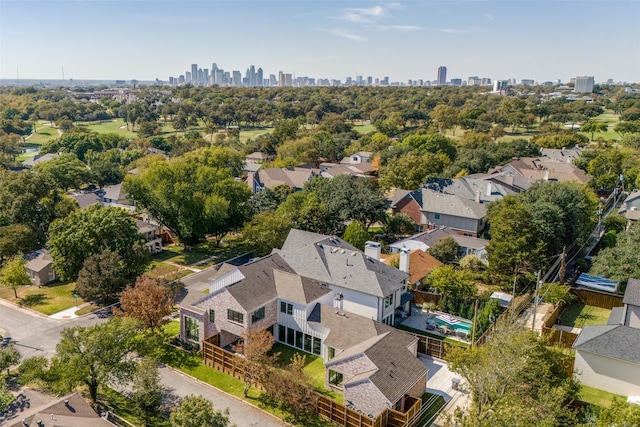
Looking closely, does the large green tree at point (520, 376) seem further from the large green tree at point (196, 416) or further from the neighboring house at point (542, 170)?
the neighboring house at point (542, 170)

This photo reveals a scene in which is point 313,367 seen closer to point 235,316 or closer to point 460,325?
point 235,316

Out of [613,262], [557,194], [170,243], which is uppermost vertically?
[557,194]

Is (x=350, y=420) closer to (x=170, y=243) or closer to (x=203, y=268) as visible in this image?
(x=203, y=268)

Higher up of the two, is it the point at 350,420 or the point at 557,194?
the point at 557,194

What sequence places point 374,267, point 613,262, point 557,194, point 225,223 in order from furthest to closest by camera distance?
point 225,223 < point 557,194 < point 613,262 < point 374,267

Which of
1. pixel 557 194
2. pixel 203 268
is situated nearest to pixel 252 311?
pixel 203 268

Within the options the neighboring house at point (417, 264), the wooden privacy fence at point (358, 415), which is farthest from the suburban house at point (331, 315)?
the neighboring house at point (417, 264)
